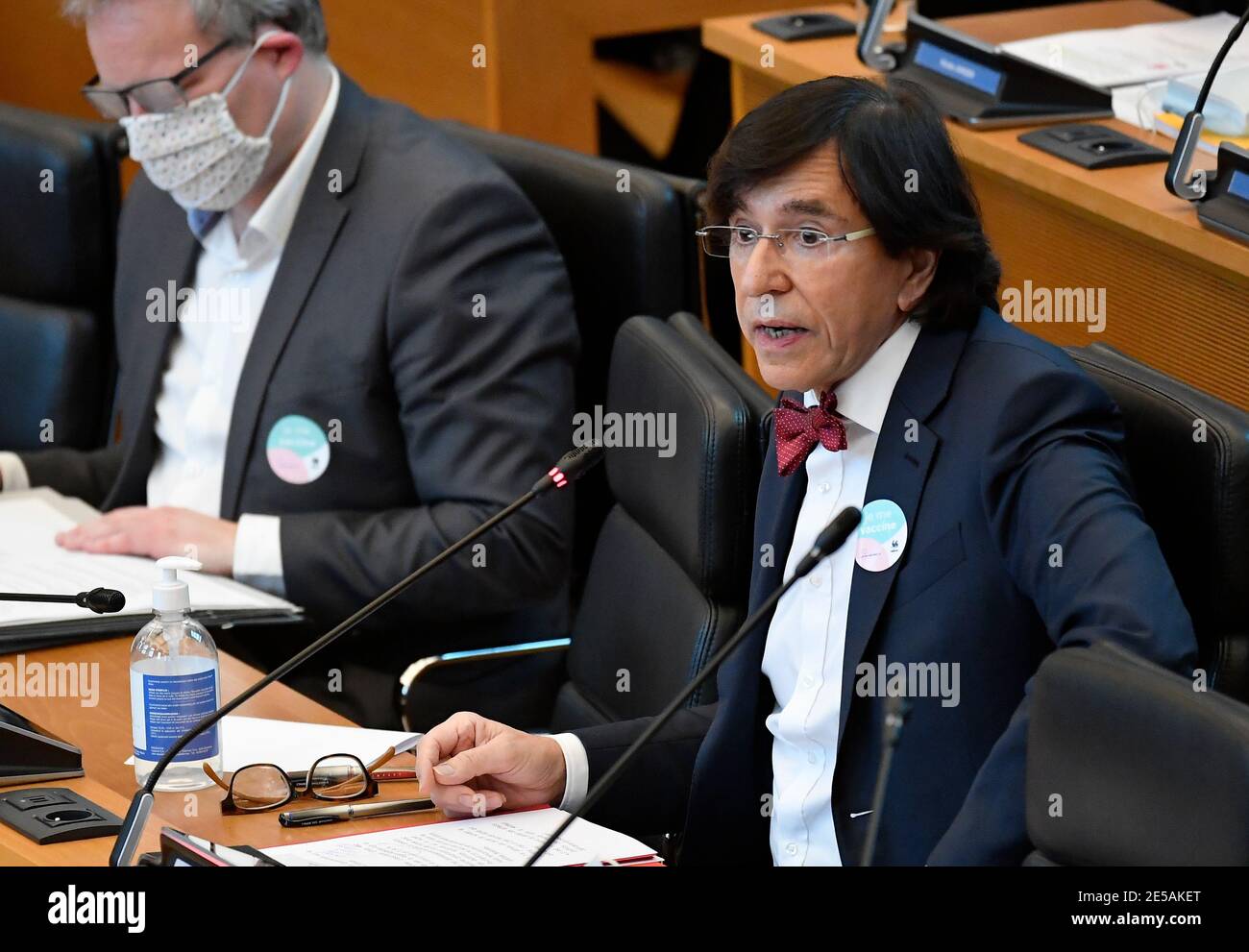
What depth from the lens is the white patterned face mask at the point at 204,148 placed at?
2.64 m

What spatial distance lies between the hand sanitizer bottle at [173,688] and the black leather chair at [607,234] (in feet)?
3.23

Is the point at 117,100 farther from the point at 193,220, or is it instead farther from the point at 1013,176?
the point at 1013,176

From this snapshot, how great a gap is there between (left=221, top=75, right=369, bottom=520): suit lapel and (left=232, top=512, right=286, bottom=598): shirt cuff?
0.52 ft

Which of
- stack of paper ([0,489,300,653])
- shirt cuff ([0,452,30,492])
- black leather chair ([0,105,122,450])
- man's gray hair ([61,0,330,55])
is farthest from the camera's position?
black leather chair ([0,105,122,450])

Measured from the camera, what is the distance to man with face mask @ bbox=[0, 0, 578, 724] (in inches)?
101

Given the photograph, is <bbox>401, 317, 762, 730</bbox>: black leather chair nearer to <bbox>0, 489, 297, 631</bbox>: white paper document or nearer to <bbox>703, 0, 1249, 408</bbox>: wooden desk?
<bbox>0, 489, 297, 631</bbox>: white paper document

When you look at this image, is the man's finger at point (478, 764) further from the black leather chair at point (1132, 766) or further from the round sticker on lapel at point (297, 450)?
the round sticker on lapel at point (297, 450)

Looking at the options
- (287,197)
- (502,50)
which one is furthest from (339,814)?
(502,50)

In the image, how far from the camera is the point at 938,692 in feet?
5.52

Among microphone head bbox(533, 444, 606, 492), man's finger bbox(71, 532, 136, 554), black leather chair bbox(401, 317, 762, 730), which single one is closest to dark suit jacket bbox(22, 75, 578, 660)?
black leather chair bbox(401, 317, 762, 730)

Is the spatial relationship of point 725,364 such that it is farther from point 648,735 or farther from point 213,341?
point 213,341

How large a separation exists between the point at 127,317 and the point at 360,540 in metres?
0.74

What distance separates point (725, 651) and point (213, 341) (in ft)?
5.44

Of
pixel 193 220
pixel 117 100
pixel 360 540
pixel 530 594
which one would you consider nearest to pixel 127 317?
pixel 193 220
